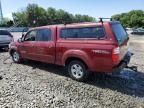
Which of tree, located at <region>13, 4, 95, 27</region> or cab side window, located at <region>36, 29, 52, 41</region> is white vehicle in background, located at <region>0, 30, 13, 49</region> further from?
tree, located at <region>13, 4, 95, 27</region>

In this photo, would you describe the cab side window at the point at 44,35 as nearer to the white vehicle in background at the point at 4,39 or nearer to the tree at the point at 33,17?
the white vehicle in background at the point at 4,39

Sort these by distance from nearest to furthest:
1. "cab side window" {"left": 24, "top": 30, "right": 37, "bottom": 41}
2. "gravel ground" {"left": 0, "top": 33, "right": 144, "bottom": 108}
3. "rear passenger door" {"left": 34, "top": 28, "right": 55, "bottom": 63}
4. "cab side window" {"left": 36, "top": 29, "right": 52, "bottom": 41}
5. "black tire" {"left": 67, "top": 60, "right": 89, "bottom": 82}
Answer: "gravel ground" {"left": 0, "top": 33, "right": 144, "bottom": 108} < "black tire" {"left": 67, "top": 60, "right": 89, "bottom": 82} < "rear passenger door" {"left": 34, "top": 28, "right": 55, "bottom": 63} < "cab side window" {"left": 36, "top": 29, "right": 52, "bottom": 41} < "cab side window" {"left": 24, "top": 30, "right": 37, "bottom": 41}

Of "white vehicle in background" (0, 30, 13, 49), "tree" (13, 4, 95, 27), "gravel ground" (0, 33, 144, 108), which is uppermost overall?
"tree" (13, 4, 95, 27)

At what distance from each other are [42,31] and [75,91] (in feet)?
10.1

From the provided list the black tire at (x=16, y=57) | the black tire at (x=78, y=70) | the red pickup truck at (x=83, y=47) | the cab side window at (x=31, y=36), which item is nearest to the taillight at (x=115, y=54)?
the red pickup truck at (x=83, y=47)

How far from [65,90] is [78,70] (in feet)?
3.57

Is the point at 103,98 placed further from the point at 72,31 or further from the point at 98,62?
the point at 72,31

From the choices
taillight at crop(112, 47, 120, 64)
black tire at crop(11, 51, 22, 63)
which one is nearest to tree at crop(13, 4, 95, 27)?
black tire at crop(11, 51, 22, 63)

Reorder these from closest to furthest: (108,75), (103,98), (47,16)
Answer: (103,98) < (108,75) < (47,16)

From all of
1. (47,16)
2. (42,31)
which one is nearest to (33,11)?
(47,16)

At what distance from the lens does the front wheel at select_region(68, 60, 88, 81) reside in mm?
7098

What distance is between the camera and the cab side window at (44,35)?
8.12 m

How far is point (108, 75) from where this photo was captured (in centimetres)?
795

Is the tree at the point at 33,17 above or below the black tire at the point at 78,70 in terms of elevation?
above
